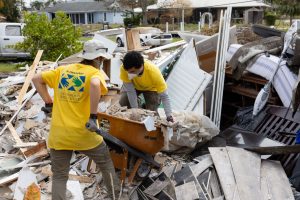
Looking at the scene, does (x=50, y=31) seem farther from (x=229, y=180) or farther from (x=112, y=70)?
(x=229, y=180)

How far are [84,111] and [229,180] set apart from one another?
1.75 m

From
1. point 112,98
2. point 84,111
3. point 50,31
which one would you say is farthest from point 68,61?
point 84,111

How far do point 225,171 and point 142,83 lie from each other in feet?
5.01

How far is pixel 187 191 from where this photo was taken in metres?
4.34

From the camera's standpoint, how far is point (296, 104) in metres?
4.71

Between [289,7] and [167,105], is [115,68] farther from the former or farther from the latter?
[289,7]

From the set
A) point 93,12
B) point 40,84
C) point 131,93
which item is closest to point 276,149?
point 131,93

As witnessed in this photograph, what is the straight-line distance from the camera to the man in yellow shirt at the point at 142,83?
4.56 m

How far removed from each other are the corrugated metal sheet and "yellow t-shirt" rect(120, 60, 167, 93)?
4.51 feet

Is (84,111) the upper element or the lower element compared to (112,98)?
upper

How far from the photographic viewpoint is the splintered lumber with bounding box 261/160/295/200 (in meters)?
4.26

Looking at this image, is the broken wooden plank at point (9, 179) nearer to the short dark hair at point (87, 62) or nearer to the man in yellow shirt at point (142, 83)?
the man in yellow shirt at point (142, 83)

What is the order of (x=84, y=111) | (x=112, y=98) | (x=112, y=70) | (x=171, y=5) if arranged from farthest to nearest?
(x=171, y=5) < (x=112, y=70) < (x=112, y=98) < (x=84, y=111)

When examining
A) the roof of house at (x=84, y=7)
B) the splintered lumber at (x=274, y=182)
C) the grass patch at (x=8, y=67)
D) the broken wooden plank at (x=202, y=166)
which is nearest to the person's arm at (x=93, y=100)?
the broken wooden plank at (x=202, y=166)
